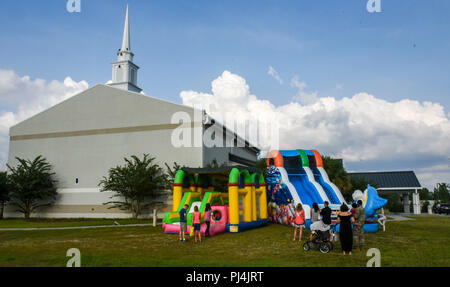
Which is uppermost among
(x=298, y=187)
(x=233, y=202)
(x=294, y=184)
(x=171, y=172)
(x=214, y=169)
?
(x=214, y=169)

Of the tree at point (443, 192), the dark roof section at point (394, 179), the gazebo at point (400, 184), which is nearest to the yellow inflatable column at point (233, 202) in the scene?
the gazebo at point (400, 184)

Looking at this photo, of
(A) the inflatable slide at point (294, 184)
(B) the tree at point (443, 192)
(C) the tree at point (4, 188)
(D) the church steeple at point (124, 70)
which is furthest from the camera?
(B) the tree at point (443, 192)

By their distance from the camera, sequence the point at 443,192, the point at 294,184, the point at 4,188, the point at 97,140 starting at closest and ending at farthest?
the point at 294,184, the point at 4,188, the point at 97,140, the point at 443,192

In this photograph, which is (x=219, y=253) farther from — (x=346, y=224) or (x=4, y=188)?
(x=4, y=188)

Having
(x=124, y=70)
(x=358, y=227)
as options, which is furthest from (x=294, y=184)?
(x=124, y=70)

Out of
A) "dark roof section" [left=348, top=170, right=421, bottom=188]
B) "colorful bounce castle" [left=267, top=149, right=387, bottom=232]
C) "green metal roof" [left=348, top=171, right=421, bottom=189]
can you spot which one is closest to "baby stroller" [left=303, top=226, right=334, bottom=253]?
"colorful bounce castle" [left=267, top=149, right=387, bottom=232]

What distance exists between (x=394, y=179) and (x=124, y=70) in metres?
37.3

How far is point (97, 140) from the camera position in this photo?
1202 inches

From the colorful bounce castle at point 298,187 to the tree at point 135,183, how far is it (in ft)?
32.8

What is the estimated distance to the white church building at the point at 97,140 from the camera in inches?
1109

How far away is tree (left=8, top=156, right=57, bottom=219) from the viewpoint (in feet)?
96.6

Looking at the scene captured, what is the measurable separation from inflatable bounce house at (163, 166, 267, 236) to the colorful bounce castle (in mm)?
1360

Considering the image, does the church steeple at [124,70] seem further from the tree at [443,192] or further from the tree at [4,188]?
the tree at [443,192]
